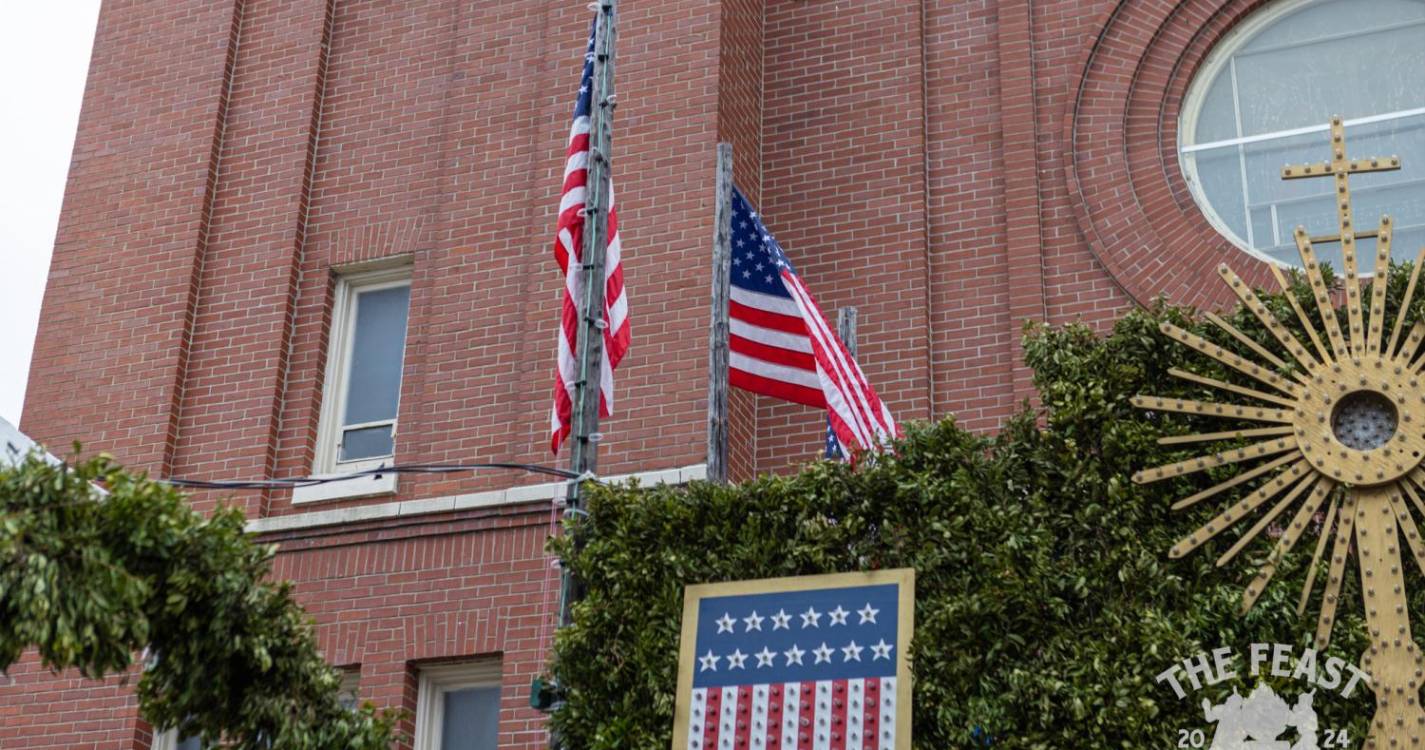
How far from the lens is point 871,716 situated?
39.8 feet

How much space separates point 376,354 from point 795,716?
266 inches

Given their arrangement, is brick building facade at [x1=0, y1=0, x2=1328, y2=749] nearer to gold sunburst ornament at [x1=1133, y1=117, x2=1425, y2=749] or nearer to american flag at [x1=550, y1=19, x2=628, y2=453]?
american flag at [x1=550, y1=19, x2=628, y2=453]

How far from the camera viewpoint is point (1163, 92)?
55.3 feet

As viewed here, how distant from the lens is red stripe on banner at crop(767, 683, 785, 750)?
Answer: 40.5 feet

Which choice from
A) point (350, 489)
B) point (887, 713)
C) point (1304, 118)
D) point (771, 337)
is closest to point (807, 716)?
point (887, 713)

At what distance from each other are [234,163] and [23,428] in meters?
3.07

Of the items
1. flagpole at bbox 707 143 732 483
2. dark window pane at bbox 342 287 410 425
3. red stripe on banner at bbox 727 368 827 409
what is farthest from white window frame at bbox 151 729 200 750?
red stripe on banner at bbox 727 368 827 409

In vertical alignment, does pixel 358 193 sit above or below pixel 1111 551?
above

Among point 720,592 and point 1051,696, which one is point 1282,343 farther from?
point 720,592

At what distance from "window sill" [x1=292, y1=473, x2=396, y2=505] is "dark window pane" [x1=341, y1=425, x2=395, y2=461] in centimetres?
47

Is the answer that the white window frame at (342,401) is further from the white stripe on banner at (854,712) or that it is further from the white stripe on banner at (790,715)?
the white stripe on banner at (854,712)

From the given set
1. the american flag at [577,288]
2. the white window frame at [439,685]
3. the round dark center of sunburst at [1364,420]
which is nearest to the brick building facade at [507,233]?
the white window frame at [439,685]

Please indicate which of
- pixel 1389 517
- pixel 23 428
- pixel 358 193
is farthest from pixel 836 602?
pixel 23 428

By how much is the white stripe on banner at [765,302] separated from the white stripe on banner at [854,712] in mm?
3438
